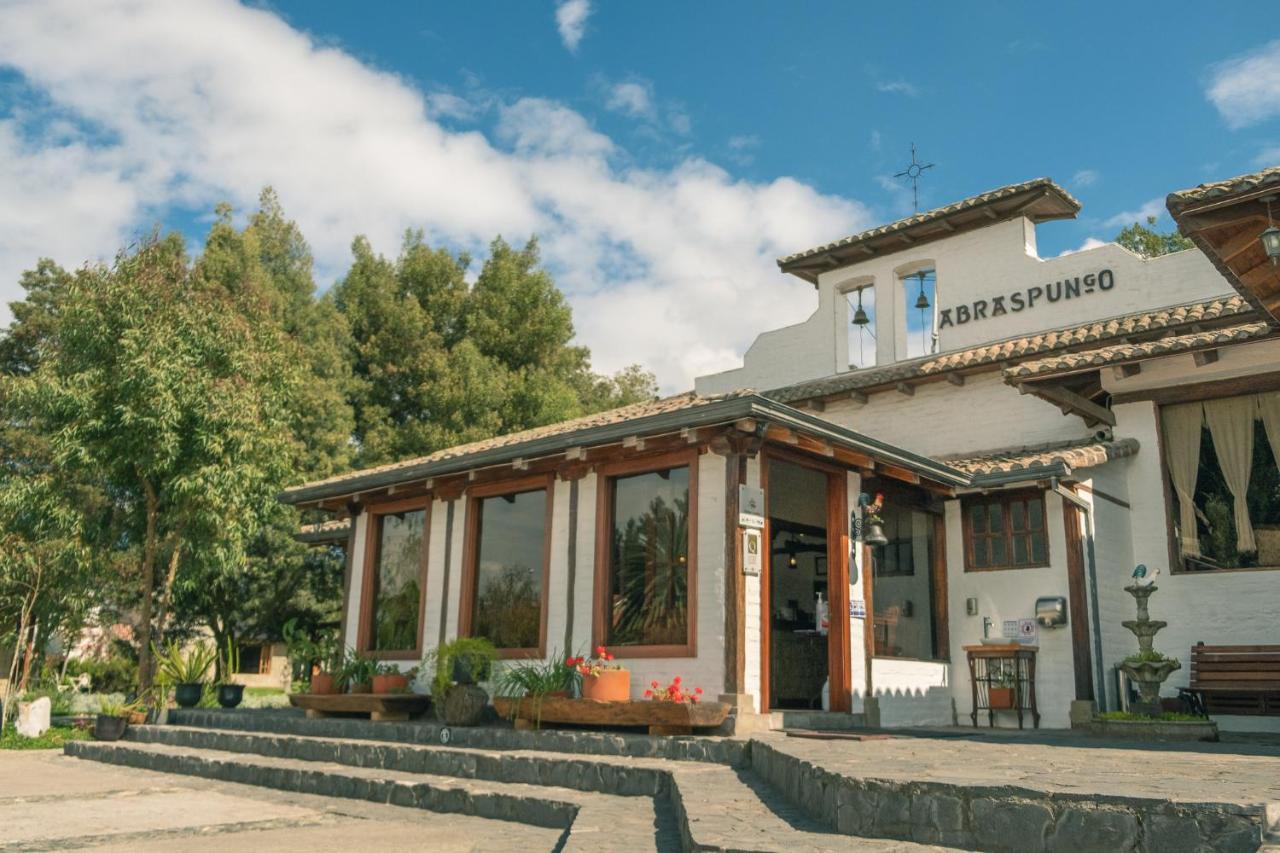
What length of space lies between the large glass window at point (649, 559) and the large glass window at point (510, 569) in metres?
1.02

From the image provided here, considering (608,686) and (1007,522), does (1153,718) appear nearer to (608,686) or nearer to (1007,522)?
(1007,522)

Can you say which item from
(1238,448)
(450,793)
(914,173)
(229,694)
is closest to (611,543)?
(450,793)

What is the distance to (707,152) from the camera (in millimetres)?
13250

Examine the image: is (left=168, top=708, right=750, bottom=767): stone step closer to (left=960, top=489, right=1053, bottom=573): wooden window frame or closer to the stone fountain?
the stone fountain

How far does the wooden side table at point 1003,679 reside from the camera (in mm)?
10578

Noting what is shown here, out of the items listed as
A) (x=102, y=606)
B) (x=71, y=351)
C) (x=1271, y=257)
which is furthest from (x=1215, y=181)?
(x=102, y=606)

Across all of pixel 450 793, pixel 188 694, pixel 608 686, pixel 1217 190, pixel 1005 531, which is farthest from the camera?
pixel 188 694

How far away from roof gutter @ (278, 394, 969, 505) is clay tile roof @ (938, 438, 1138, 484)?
440mm

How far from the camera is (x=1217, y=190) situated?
21.3 ft

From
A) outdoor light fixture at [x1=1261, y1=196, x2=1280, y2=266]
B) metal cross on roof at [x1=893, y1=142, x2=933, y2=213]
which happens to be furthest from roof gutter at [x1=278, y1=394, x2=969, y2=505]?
metal cross on roof at [x1=893, y1=142, x2=933, y2=213]

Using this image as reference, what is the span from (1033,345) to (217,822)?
10.7m

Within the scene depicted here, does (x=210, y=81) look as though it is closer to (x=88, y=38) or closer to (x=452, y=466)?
(x=88, y=38)

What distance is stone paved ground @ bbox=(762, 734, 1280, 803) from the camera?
3.78m

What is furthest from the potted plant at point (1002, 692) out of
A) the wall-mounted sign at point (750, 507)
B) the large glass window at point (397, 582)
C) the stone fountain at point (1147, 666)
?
the large glass window at point (397, 582)
